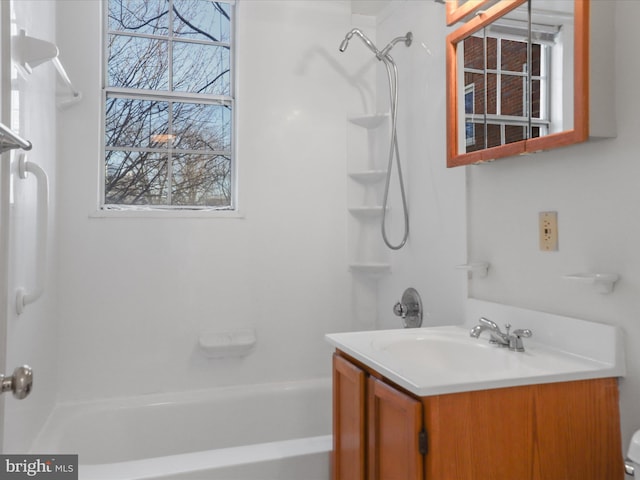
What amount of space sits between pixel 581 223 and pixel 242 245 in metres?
1.68

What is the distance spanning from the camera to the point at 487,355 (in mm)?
1533

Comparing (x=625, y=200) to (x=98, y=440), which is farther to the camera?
(x=98, y=440)

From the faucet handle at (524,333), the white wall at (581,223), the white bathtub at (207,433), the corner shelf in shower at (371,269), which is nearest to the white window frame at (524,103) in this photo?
the white wall at (581,223)

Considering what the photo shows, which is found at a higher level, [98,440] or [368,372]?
[368,372]

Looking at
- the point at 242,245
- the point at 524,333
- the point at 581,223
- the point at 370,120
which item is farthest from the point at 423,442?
the point at 370,120

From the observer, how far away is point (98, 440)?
2264 millimetres

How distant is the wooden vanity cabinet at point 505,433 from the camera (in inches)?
45.8

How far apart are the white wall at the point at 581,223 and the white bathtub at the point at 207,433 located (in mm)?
937

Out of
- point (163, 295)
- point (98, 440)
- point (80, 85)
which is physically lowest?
point (98, 440)

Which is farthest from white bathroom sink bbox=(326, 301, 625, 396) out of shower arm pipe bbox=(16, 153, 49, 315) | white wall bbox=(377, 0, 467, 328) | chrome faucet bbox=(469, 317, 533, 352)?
shower arm pipe bbox=(16, 153, 49, 315)

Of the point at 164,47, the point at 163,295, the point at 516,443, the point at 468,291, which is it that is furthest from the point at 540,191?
the point at 164,47

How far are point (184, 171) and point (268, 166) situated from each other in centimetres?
45

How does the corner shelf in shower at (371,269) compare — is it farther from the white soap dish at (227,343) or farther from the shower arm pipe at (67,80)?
the shower arm pipe at (67,80)

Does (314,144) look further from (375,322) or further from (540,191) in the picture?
(540,191)
